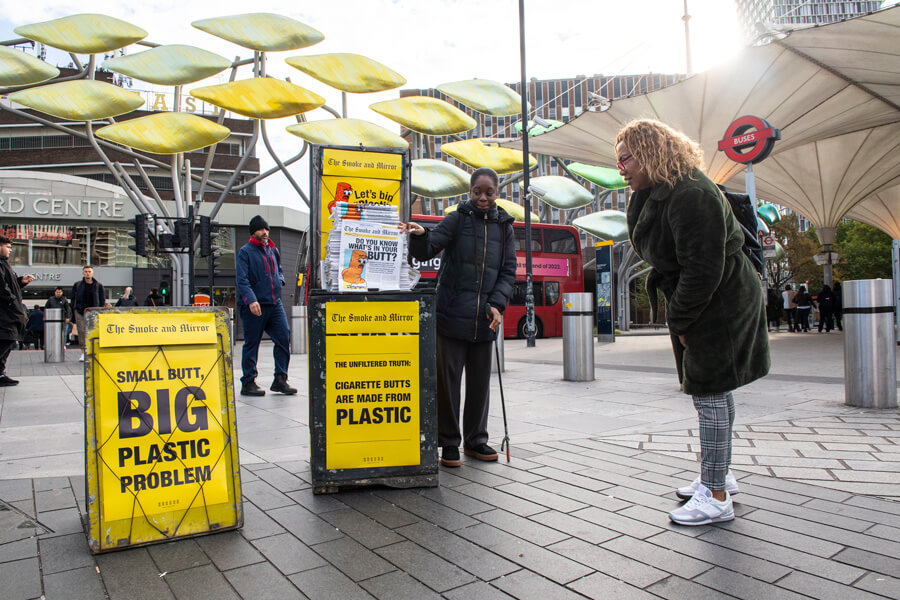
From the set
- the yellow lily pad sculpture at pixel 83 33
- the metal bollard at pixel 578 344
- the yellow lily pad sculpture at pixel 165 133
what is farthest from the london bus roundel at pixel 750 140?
the yellow lily pad sculpture at pixel 83 33

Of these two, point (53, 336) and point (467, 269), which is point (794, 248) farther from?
point (467, 269)

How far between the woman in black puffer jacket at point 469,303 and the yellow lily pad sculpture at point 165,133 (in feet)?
61.9

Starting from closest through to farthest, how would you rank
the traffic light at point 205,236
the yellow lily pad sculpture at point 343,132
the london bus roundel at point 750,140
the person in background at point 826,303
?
the london bus roundel at point 750,140, the traffic light at point 205,236, the person in background at point 826,303, the yellow lily pad sculpture at point 343,132

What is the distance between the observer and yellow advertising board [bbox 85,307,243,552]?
2.65 m

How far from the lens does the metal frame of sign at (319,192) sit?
379 centimetres

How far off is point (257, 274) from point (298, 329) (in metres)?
8.61

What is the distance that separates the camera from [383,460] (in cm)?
352

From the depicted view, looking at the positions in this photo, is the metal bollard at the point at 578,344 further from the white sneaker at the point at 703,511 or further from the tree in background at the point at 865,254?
the tree in background at the point at 865,254

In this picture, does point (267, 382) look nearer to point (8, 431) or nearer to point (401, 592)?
point (8, 431)

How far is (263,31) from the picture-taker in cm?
2120

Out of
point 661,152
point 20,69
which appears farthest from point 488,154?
point 661,152

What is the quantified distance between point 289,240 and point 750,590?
3757 centimetres

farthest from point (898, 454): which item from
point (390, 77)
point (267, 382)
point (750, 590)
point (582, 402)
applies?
point (390, 77)

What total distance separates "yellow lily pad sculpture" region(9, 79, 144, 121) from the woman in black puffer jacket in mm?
20046
